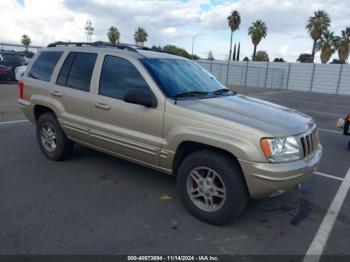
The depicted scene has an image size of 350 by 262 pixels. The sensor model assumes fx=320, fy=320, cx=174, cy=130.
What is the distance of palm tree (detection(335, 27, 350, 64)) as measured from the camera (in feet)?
148

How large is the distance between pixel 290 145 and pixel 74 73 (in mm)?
3223

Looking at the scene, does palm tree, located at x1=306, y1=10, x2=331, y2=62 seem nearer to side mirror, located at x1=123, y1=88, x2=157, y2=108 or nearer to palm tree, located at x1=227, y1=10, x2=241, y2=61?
palm tree, located at x1=227, y1=10, x2=241, y2=61

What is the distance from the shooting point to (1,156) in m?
5.43

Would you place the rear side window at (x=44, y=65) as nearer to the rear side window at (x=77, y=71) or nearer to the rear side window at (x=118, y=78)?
the rear side window at (x=77, y=71)

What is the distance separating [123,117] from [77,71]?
1257 millimetres

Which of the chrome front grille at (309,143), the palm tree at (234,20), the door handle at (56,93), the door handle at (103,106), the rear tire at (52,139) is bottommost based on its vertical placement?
the rear tire at (52,139)

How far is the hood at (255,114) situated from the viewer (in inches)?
129

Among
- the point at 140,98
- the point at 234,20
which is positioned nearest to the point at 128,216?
the point at 140,98

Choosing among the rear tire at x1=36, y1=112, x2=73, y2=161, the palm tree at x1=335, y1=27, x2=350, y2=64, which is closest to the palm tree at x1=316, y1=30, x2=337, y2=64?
the palm tree at x1=335, y1=27, x2=350, y2=64

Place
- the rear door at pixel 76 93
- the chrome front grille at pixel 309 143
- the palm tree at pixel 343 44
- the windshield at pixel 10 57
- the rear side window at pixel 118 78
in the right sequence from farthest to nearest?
the palm tree at pixel 343 44 < the windshield at pixel 10 57 < the rear door at pixel 76 93 < the rear side window at pixel 118 78 < the chrome front grille at pixel 309 143

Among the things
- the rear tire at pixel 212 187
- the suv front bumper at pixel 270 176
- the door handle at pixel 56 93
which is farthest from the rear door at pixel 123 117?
the suv front bumper at pixel 270 176

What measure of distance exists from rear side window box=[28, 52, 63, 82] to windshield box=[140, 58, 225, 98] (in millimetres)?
1870

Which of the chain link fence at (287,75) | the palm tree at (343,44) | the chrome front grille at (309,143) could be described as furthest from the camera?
the palm tree at (343,44)

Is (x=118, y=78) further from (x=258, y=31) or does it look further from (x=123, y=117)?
(x=258, y=31)
